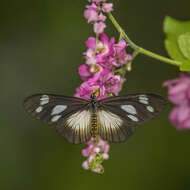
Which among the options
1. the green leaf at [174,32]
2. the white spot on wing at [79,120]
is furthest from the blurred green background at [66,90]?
the white spot on wing at [79,120]

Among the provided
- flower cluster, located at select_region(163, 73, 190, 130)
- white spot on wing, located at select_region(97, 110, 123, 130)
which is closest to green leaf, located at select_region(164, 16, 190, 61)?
white spot on wing, located at select_region(97, 110, 123, 130)

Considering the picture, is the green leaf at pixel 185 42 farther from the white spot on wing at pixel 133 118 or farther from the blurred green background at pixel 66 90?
the blurred green background at pixel 66 90

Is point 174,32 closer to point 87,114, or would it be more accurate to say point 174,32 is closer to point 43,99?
point 87,114

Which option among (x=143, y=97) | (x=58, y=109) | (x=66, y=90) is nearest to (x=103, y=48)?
(x=143, y=97)

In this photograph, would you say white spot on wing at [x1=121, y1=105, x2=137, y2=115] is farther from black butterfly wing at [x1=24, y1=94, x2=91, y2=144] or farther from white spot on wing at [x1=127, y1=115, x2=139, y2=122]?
black butterfly wing at [x1=24, y1=94, x2=91, y2=144]

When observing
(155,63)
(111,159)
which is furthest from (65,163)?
(155,63)

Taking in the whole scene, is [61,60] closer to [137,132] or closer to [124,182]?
[137,132]

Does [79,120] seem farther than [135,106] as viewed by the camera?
Yes
